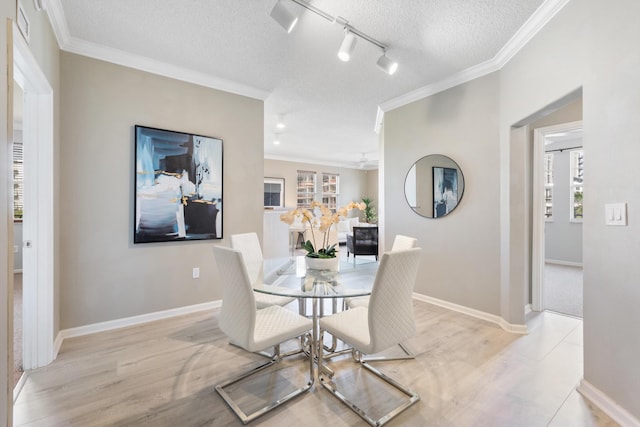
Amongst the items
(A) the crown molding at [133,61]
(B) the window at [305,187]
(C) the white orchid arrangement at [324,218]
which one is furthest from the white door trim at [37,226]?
(B) the window at [305,187]

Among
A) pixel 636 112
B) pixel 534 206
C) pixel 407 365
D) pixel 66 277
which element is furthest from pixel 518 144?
pixel 66 277

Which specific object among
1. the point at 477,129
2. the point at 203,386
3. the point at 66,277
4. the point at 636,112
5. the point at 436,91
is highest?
the point at 436,91

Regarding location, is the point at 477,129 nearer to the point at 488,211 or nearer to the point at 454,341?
the point at 488,211

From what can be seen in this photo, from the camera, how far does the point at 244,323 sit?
1.57m

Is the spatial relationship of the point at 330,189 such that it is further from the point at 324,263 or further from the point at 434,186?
the point at 324,263

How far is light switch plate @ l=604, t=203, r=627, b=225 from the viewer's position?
154 centimetres

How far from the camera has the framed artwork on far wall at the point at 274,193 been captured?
7.97 metres

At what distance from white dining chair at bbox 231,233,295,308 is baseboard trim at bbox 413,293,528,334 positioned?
6.32ft

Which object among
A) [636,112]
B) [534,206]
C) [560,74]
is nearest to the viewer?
[636,112]

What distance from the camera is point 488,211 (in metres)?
2.97

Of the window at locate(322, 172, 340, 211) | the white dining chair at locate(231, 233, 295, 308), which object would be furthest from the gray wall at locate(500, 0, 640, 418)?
the window at locate(322, 172, 340, 211)

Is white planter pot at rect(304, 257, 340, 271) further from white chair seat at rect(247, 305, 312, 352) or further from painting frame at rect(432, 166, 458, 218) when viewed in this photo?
painting frame at rect(432, 166, 458, 218)

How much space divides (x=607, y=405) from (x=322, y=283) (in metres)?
1.75

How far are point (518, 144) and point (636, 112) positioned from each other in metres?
1.30
